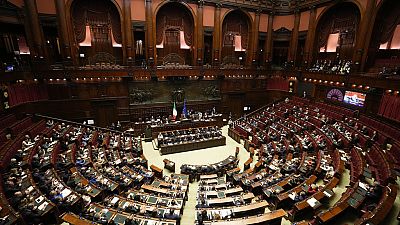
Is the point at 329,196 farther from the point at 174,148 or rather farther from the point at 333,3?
the point at 333,3

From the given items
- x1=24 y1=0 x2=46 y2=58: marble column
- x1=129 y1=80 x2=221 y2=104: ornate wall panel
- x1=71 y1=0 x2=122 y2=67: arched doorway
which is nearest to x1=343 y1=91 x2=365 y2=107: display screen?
x1=129 y1=80 x2=221 y2=104: ornate wall panel

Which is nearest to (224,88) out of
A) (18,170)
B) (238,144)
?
(238,144)

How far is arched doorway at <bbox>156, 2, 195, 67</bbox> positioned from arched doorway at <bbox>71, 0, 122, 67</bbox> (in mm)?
3468

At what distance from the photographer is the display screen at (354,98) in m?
14.8

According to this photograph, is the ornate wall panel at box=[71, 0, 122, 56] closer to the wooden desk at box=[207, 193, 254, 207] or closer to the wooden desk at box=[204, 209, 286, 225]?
the wooden desk at box=[207, 193, 254, 207]

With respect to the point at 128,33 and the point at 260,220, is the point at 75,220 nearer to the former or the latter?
the point at 260,220

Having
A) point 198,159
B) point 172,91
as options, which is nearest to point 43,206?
point 198,159

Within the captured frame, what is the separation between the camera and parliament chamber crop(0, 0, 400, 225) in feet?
25.2

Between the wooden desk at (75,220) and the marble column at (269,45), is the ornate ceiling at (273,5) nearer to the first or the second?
the marble column at (269,45)

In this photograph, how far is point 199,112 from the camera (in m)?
19.6

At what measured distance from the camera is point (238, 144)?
16.0m

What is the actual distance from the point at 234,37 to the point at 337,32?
28.6ft

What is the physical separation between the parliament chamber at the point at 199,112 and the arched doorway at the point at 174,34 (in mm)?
99

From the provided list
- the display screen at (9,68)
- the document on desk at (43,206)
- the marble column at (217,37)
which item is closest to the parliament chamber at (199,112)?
the document on desk at (43,206)
